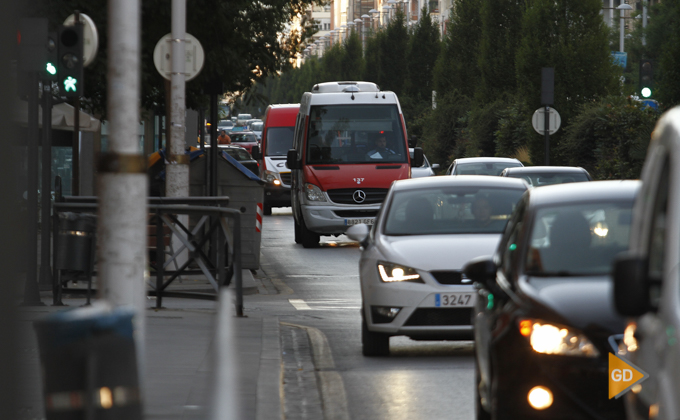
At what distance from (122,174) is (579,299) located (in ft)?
7.39

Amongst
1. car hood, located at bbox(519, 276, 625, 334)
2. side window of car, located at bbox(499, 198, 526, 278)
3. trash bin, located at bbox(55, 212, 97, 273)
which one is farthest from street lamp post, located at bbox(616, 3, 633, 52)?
car hood, located at bbox(519, 276, 625, 334)

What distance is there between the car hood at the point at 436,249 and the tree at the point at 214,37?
28.4 ft

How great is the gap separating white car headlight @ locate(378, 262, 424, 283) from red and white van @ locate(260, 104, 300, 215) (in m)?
22.4

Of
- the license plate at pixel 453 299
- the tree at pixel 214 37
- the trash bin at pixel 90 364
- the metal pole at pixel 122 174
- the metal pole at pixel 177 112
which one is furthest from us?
the tree at pixel 214 37

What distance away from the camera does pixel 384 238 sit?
9516 mm

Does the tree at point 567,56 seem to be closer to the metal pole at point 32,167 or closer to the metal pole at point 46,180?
the metal pole at point 46,180

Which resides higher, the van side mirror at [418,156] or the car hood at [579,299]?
the van side mirror at [418,156]

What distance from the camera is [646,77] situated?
82.2ft

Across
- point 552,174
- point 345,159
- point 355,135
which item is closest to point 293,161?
point 345,159

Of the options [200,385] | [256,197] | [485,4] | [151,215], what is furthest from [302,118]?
[485,4]

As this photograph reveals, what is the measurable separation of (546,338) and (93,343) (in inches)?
79.8

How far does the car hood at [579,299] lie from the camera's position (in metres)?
4.79

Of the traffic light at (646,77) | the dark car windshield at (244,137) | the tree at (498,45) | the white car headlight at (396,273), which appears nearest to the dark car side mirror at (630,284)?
the white car headlight at (396,273)

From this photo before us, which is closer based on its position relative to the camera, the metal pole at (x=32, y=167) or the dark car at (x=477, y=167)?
the metal pole at (x=32, y=167)
